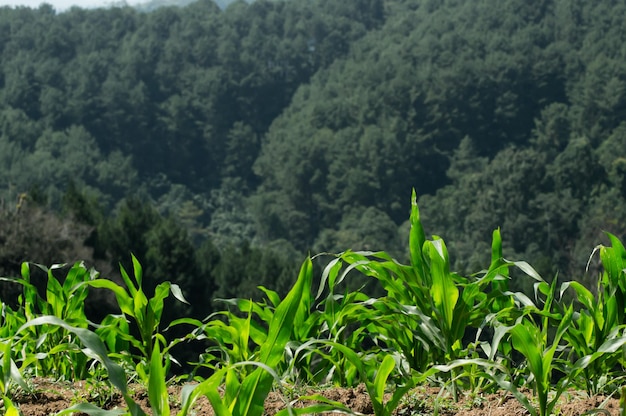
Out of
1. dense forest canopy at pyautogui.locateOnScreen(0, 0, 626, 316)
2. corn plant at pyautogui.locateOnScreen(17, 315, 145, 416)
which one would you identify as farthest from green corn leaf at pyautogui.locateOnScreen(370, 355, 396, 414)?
dense forest canopy at pyautogui.locateOnScreen(0, 0, 626, 316)

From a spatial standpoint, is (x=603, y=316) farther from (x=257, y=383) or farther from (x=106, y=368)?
(x=106, y=368)

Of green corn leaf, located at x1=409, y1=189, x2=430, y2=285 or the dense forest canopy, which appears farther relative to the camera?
the dense forest canopy

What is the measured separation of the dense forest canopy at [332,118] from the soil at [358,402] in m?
51.7

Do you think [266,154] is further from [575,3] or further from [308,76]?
[575,3]

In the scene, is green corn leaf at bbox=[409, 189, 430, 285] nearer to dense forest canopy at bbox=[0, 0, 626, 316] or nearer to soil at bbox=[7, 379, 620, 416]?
soil at bbox=[7, 379, 620, 416]

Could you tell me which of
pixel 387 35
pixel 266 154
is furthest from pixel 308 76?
pixel 266 154

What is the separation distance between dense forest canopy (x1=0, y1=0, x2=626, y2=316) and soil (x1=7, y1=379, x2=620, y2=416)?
170 ft

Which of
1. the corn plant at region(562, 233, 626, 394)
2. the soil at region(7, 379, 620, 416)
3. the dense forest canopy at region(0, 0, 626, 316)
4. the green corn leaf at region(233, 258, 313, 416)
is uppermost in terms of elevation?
the green corn leaf at region(233, 258, 313, 416)

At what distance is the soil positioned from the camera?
239 cm

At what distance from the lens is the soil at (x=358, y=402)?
2.39 metres

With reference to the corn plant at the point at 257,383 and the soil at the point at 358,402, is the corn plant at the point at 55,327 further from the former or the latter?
the corn plant at the point at 257,383

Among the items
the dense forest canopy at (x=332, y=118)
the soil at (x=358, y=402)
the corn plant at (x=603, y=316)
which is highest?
the corn plant at (x=603, y=316)

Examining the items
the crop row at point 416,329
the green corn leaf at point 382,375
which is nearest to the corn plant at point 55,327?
the crop row at point 416,329

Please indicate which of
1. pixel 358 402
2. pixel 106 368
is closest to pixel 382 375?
pixel 358 402
